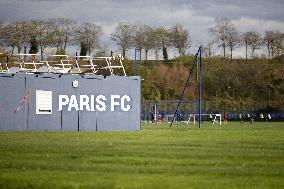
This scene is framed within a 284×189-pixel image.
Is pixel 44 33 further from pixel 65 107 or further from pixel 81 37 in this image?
pixel 65 107

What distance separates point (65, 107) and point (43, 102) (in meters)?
1.49

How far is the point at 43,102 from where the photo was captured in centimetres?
4084

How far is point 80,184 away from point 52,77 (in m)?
29.9

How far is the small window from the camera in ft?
133

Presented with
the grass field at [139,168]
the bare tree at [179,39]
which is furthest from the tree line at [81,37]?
the grass field at [139,168]

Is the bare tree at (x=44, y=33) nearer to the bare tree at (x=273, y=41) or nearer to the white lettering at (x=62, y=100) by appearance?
the bare tree at (x=273, y=41)

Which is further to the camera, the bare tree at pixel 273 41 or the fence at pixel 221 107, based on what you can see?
the bare tree at pixel 273 41

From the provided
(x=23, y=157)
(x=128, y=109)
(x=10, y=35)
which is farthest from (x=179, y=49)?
(x=23, y=157)

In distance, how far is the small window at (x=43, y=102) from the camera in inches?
1598

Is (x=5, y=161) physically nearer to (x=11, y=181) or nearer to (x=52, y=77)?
(x=11, y=181)

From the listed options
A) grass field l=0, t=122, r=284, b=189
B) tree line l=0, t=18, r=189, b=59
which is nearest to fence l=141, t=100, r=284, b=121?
tree line l=0, t=18, r=189, b=59

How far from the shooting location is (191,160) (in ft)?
54.0

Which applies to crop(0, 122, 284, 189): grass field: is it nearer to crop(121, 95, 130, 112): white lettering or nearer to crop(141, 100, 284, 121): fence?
crop(121, 95, 130, 112): white lettering

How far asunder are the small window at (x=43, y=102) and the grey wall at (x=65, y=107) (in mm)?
194
